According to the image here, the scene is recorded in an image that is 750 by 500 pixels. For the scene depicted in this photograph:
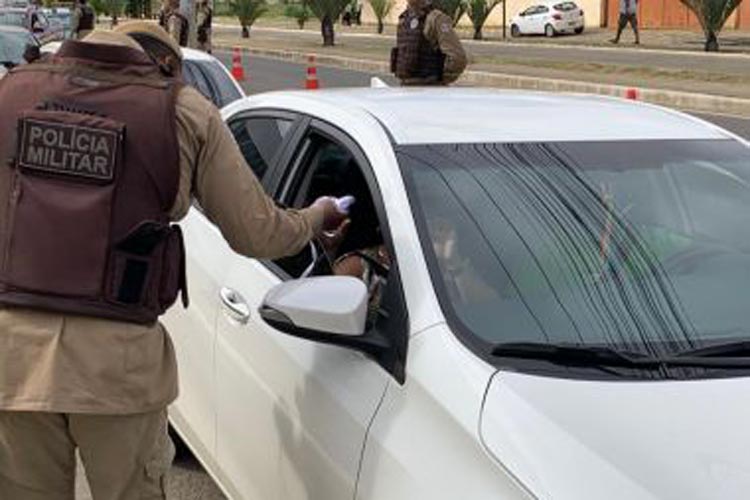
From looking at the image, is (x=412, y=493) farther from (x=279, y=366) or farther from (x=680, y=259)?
(x=680, y=259)

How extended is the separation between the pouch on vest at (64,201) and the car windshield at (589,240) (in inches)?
30.4

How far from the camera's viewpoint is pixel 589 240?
285 centimetres

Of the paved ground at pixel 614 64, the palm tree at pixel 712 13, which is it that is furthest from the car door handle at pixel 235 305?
the palm tree at pixel 712 13

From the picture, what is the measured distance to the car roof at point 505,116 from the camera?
124 inches

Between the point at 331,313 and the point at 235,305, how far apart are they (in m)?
0.88

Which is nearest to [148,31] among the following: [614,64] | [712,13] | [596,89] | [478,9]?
[596,89]

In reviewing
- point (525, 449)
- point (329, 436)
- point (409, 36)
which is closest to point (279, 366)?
point (329, 436)

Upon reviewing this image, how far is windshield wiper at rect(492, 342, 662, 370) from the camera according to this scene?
2412 millimetres

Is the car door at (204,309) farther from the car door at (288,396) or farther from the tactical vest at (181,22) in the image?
the tactical vest at (181,22)

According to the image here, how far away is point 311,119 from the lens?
3.48 m

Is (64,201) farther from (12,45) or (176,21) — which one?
(12,45)

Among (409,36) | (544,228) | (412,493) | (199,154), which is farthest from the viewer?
(409,36)

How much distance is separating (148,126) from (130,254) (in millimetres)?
288

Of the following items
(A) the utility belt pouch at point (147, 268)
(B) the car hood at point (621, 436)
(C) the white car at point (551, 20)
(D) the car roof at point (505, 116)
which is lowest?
(C) the white car at point (551, 20)
